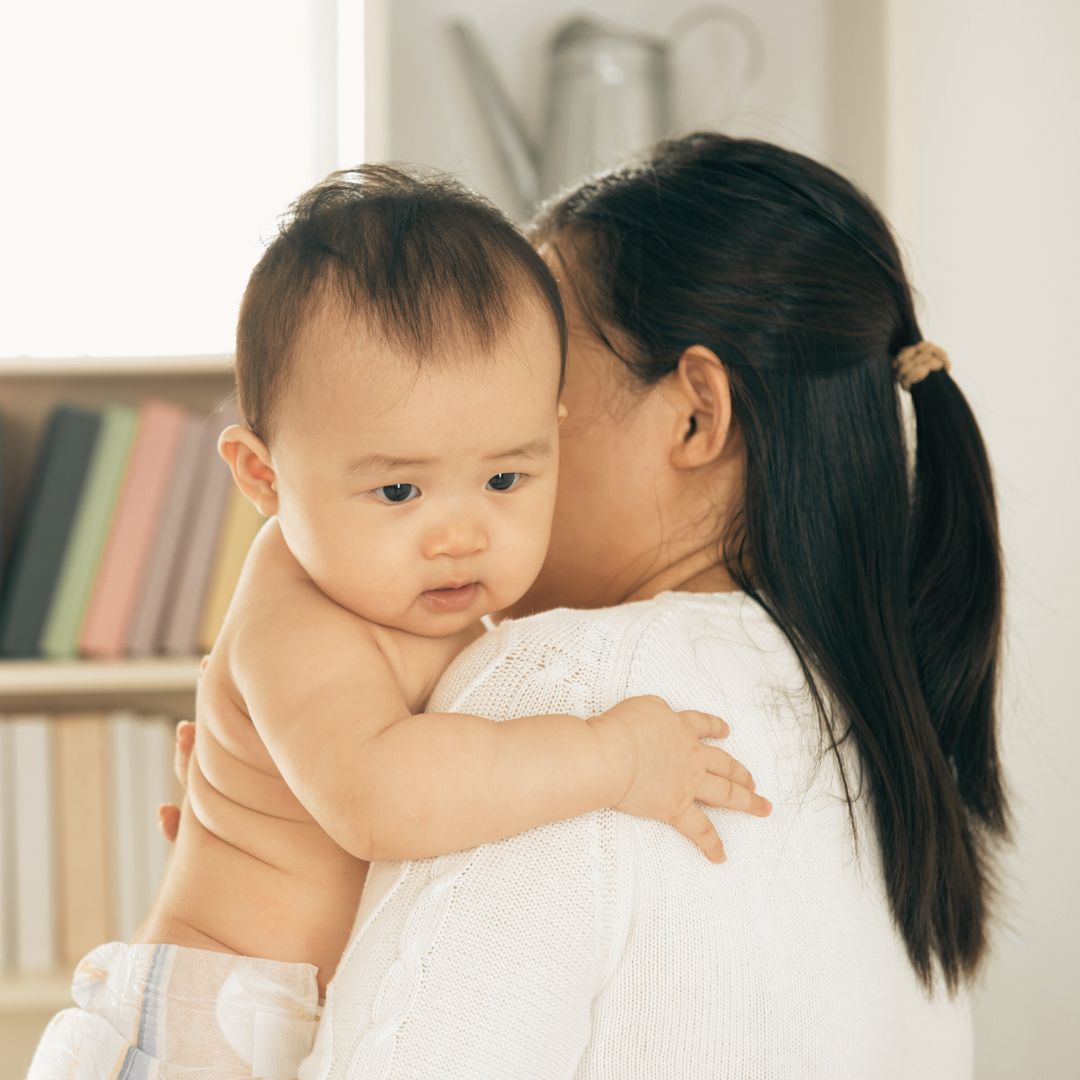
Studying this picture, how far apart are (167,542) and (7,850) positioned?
21.8 inches

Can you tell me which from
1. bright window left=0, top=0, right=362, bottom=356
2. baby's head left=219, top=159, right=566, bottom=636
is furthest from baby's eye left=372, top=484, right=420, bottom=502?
bright window left=0, top=0, right=362, bottom=356

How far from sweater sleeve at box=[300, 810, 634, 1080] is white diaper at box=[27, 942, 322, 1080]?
16cm

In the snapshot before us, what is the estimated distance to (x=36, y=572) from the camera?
1.95 metres

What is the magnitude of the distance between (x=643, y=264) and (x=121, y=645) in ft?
4.28

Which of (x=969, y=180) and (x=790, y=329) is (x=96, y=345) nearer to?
(x=969, y=180)

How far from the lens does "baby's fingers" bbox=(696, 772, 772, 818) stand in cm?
78

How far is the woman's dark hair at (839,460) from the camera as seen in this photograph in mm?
933

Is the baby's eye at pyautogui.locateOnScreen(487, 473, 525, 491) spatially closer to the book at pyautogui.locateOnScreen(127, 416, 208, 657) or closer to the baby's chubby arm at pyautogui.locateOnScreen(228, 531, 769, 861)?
→ the baby's chubby arm at pyautogui.locateOnScreen(228, 531, 769, 861)

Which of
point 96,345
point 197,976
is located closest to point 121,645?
point 96,345

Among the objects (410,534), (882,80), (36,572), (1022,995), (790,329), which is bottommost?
(1022,995)

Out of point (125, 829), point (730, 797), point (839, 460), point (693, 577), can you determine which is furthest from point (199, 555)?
point (730, 797)

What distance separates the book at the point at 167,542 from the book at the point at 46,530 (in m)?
0.13

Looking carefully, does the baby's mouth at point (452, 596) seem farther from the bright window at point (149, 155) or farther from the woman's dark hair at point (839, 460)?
the bright window at point (149, 155)

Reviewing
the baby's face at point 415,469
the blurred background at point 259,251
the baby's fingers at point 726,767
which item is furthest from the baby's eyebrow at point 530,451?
the blurred background at point 259,251
